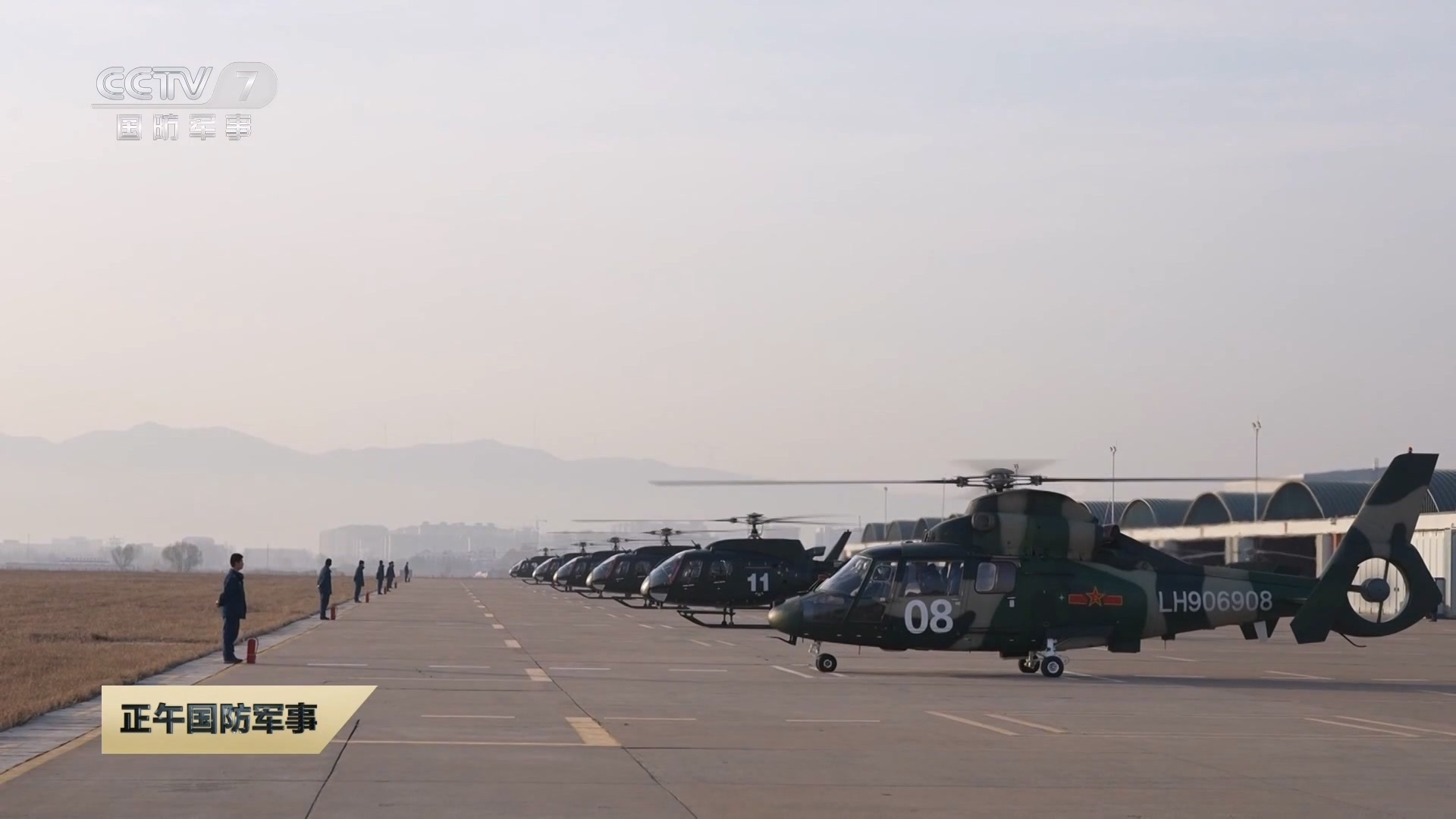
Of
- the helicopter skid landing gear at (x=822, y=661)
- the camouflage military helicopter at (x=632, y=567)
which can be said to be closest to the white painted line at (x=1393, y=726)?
the helicopter skid landing gear at (x=822, y=661)

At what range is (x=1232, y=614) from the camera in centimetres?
2869

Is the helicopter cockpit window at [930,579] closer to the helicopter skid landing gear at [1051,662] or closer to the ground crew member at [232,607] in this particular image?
the helicopter skid landing gear at [1051,662]

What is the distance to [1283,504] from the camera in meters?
81.1

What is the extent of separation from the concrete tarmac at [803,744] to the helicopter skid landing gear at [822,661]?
1.03ft

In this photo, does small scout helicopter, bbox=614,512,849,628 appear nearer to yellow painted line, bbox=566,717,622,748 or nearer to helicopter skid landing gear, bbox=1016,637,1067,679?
helicopter skid landing gear, bbox=1016,637,1067,679

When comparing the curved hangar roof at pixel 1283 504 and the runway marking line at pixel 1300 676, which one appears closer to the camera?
the runway marking line at pixel 1300 676

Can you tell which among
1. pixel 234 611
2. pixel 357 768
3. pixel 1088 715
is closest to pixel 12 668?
pixel 234 611

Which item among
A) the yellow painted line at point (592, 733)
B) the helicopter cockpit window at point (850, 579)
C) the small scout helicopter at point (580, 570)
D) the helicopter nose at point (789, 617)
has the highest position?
the helicopter cockpit window at point (850, 579)

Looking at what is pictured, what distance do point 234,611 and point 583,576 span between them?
59980mm

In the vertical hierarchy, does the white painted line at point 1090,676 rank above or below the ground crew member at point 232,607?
below

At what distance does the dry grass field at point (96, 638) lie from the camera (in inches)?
847
